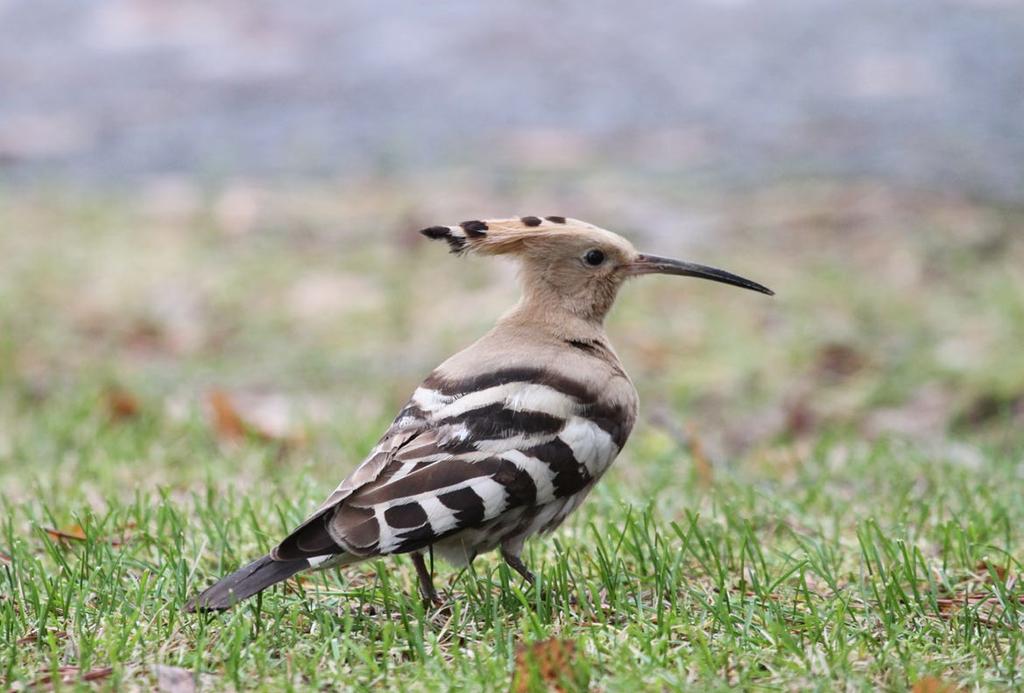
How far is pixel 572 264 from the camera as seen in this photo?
3.68m

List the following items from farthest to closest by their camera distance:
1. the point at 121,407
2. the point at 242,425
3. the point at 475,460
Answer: the point at 121,407 < the point at 242,425 < the point at 475,460

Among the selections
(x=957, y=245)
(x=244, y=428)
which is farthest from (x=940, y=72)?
(x=244, y=428)

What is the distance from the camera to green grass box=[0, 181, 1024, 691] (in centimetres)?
276

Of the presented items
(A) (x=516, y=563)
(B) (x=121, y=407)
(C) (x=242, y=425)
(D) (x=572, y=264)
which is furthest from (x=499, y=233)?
(B) (x=121, y=407)

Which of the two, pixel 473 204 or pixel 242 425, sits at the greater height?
pixel 473 204

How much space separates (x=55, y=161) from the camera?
10.6m

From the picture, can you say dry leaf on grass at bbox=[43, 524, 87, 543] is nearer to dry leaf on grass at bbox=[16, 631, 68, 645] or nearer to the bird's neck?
dry leaf on grass at bbox=[16, 631, 68, 645]

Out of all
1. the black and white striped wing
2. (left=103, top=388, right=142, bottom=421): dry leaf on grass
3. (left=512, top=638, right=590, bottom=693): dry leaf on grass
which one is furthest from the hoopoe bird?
(left=103, top=388, right=142, bottom=421): dry leaf on grass

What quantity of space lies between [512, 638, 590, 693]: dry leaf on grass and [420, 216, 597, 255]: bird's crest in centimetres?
120

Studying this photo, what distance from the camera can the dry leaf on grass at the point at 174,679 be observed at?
260 cm

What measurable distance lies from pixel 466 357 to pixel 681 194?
5734mm

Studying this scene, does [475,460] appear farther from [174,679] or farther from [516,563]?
[174,679]

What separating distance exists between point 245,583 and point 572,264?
1300 mm

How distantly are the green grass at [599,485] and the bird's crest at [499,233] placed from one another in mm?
751
